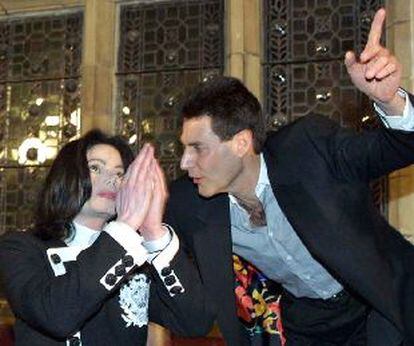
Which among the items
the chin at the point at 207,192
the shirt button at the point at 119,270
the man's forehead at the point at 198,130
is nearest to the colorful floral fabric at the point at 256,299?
the chin at the point at 207,192

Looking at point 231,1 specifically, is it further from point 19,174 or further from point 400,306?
point 400,306

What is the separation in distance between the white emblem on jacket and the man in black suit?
0.54 feet

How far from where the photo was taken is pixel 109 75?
3580 millimetres

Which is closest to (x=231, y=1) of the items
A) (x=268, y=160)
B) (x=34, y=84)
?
(x=34, y=84)

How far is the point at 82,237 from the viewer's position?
1.59m

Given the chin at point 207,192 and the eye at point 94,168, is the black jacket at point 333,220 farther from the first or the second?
the eye at point 94,168

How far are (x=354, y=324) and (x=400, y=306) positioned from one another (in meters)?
0.21

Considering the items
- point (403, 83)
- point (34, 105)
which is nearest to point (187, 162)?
point (403, 83)

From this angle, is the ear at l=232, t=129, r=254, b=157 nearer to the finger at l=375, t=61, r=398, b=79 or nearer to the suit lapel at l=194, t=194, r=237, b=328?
the suit lapel at l=194, t=194, r=237, b=328

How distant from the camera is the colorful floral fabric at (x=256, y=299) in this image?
6.52 ft

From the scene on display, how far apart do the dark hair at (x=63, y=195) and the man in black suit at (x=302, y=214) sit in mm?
304

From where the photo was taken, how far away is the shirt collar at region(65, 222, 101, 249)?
157cm

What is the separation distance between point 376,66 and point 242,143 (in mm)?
552

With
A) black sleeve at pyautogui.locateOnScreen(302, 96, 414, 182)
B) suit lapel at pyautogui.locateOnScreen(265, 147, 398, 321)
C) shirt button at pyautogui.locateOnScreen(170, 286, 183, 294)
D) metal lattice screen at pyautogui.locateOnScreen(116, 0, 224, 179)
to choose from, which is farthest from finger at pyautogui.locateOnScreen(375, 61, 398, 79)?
metal lattice screen at pyautogui.locateOnScreen(116, 0, 224, 179)
